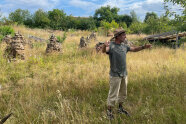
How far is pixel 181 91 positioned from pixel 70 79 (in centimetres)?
334

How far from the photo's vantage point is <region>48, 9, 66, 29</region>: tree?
140 ft

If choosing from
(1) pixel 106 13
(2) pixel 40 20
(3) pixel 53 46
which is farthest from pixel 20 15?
(3) pixel 53 46

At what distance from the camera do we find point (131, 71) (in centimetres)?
561

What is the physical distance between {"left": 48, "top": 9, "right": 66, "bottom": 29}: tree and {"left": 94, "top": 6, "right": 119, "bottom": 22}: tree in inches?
621

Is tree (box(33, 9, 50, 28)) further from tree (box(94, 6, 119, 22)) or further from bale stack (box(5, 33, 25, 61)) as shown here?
bale stack (box(5, 33, 25, 61))

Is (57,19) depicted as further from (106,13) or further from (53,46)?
(53,46)

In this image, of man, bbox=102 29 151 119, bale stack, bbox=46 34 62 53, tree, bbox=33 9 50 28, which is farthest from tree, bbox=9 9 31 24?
man, bbox=102 29 151 119

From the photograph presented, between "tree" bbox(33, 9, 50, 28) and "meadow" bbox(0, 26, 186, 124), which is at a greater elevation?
"tree" bbox(33, 9, 50, 28)

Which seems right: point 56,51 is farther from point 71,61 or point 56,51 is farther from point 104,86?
point 104,86

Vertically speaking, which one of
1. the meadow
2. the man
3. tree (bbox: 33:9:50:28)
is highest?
tree (bbox: 33:9:50:28)

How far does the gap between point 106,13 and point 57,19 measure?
→ 23.2 metres

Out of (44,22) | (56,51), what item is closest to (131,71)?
(56,51)

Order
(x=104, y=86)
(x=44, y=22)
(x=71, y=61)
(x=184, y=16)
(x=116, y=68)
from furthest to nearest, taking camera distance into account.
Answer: (x=44, y=22) → (x=71, y=61) → (x=104, y=86) → (x=184, y=16) → (x=116, y=68)

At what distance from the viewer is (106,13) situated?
59219 mm
